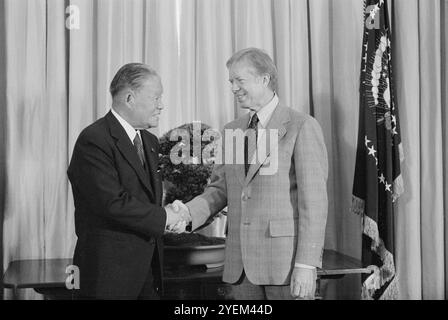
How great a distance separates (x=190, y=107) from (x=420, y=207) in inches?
53.9

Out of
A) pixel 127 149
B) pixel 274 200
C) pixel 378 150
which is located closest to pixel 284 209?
pixel 274 200

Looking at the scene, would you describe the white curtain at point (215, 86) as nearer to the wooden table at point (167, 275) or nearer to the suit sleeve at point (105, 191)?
the wooden table at point (167, 275)

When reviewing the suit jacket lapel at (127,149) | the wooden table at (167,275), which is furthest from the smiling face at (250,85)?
the wooden table at (167,275)

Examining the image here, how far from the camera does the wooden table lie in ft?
7.31

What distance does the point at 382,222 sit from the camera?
2.82m

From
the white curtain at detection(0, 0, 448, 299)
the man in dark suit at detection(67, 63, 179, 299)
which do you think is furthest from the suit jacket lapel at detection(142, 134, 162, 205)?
the white curtain at detection(0, 0, 448, 299)

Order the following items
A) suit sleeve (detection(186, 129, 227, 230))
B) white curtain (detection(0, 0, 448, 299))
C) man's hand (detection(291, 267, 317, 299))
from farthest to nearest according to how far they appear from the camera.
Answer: white curtain (detection(0, 0, 448, 299))
suit sleeve (detection(186, 129, 227, 230))
man's hand (detection(291, 267, 317, 299))

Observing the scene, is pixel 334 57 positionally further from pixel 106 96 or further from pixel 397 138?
pixel 106 96

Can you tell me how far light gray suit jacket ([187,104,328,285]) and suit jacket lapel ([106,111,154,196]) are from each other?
0.35 m

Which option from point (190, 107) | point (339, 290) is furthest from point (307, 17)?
point (339, 290)

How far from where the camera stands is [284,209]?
1.95m

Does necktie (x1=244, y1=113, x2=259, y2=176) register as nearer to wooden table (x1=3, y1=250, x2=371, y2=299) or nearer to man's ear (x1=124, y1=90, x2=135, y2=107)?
man's ear (x1=124, y1=90, x2=135, y2=107)

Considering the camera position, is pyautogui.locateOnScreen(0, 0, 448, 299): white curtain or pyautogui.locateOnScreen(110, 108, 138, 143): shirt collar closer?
pyautogui.locateOnScreen(110, 108, 138, 143): shirt collar

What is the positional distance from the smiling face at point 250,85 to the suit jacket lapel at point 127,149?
0.44 m
